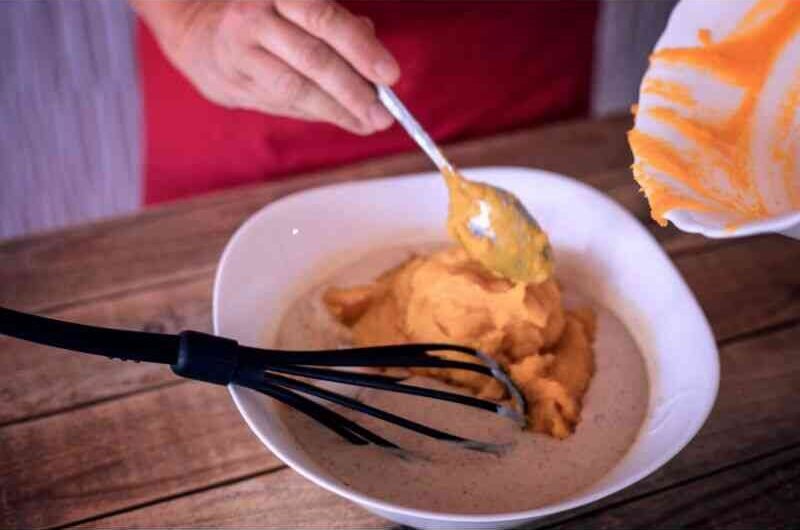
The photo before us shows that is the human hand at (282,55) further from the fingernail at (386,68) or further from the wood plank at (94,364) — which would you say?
the wood plank at (94,364)

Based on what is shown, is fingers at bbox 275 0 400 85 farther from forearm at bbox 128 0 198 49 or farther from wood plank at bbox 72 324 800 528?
wood plank at bbox 72 324 800 528

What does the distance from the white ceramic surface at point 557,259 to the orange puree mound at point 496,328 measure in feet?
0.19

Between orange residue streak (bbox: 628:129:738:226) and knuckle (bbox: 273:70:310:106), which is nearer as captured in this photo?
orange residue streak (bbox: 628:129:738:226)

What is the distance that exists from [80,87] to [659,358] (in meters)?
1.03

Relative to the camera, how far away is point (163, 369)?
0.74 m

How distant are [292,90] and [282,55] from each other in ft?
0.14

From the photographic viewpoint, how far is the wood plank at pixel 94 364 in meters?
0.71

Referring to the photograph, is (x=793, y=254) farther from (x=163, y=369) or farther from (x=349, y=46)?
(x=163, y=369)

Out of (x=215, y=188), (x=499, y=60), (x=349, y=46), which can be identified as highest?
(x=349, y=46)

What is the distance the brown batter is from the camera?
602 millimetres

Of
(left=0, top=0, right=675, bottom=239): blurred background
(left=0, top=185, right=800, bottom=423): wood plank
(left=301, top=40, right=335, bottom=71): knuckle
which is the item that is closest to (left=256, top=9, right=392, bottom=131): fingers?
(left=301, top=40, right=335, bottom=71): knuckle

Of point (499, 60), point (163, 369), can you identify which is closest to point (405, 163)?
point (499, 60)

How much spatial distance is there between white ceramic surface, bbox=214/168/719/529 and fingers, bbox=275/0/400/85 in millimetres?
143

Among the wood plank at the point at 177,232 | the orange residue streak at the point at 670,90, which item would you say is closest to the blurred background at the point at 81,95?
the wood plank at the point at 177,232
